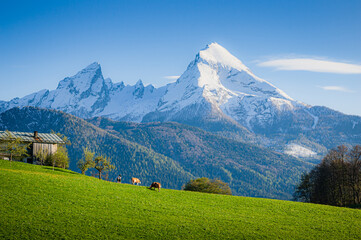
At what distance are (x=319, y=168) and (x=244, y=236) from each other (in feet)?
222

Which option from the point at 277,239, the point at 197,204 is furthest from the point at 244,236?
the point at 197,204

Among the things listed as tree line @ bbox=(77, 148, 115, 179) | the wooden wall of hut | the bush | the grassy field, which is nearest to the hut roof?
the wooden wall of hut

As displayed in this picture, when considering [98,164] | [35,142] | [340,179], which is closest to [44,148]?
[35,142]

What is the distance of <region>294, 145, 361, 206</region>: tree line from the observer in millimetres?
80188

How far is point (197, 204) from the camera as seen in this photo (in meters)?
48.0

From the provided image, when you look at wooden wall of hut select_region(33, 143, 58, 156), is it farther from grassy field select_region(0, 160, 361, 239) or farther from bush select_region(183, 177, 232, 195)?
bush select_region(183, 177, 232, 195)

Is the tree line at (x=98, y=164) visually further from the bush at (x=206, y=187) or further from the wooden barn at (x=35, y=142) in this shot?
the bush at (x=206, y=187)

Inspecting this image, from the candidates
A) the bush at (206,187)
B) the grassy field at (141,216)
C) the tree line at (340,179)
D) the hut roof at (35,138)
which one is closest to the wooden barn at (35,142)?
the hut roof at (35,138)

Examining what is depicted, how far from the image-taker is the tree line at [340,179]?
8019 cm

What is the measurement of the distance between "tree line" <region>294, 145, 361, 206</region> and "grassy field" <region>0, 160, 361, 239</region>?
1214 inches

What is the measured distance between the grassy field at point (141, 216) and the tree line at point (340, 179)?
3084 centimetres

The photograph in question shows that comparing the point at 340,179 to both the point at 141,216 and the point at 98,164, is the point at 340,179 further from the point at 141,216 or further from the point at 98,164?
the point at 141,216

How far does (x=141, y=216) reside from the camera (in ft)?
122

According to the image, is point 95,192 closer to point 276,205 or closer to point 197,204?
point 197,204
